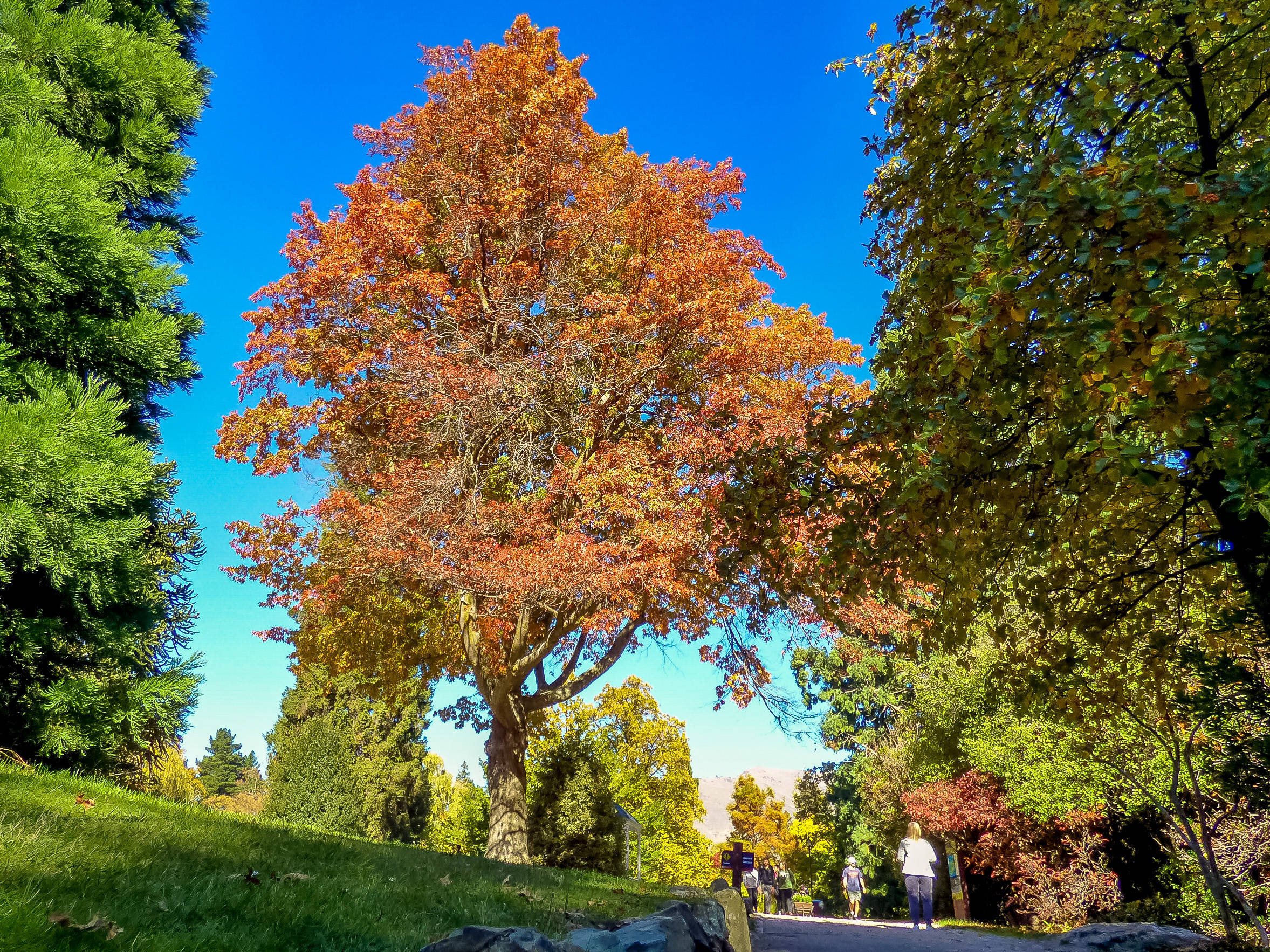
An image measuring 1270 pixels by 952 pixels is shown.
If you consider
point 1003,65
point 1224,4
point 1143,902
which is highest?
point 1003,65

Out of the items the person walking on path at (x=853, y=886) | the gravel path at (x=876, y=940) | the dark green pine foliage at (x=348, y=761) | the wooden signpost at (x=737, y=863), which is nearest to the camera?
the gravel path at (x=876, y=940)

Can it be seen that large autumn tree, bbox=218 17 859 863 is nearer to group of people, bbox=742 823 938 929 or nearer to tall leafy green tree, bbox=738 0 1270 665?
group of people, bbox=742 823 938 929

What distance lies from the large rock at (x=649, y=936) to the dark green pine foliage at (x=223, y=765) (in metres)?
64.0

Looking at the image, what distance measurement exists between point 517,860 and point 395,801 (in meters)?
17.5

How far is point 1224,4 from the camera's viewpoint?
3314mm

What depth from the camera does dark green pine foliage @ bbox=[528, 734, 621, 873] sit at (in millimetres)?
16672

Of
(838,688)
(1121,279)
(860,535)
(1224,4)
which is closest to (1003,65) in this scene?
(1224,4)

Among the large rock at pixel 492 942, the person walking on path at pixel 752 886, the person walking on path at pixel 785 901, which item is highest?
the large rock at pixel 492 942

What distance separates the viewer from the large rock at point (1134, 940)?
7375 millimetres

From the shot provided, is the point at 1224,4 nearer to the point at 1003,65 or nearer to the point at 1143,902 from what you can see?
the point at 1003,65

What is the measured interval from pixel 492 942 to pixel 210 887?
4.69ft

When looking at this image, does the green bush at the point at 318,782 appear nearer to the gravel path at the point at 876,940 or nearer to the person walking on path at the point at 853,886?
the person walking on path at the point at 853,886

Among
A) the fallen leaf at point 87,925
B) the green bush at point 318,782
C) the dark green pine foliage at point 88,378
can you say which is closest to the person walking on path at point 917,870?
the dark green pine foliage at point 88,378

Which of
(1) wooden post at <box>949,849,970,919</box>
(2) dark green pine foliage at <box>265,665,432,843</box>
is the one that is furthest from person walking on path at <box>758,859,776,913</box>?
(2) dark green pine foliage at <box>265,665,432,843</box>
